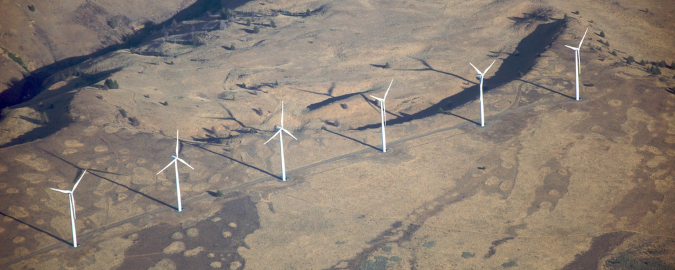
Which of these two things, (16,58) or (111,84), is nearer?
(111,84)

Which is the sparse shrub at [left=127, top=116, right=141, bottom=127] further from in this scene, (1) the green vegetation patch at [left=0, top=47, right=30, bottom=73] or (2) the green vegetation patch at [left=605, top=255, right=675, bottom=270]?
(2) the green vegetation patch at [left=605, top=255, right=675, bottom=270]

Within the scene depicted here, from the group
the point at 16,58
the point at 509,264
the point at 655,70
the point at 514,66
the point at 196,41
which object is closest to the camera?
the point at 509,264

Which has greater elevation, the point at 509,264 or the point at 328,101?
the point at 328,101

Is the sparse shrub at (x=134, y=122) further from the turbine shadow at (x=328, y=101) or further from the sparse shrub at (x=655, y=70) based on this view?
the sparse shrub at (x=655, y=70)

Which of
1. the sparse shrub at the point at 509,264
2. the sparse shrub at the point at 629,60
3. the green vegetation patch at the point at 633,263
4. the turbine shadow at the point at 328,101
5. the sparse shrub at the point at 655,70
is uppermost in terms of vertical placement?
the sparse shrub at the point at 629,60

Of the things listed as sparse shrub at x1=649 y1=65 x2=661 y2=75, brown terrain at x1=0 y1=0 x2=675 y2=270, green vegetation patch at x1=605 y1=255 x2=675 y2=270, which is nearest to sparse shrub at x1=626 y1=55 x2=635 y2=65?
brown terrain at x1=0 y1=0 x2=675 y2=270

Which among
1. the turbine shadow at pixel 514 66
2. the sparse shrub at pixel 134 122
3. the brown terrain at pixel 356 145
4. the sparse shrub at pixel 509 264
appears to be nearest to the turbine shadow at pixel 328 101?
the brown terrain at pixel 356 145

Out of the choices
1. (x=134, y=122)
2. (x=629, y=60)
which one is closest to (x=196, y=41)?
(x=134, y=122)

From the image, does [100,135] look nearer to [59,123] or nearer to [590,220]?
[59,123]

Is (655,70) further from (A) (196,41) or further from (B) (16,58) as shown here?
(B) (16,58)
